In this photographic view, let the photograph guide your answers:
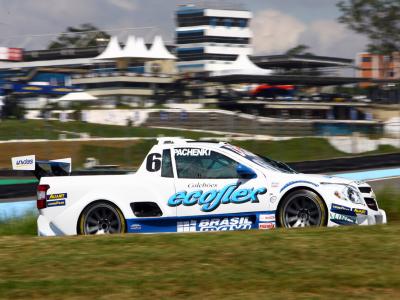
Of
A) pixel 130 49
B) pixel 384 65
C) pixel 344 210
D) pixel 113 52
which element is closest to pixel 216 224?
pixel 344 210

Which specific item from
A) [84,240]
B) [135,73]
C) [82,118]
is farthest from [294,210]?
[135,73]

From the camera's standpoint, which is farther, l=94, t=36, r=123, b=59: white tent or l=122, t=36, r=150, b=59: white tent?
l=94, t=36, r=123, b=59: white tent

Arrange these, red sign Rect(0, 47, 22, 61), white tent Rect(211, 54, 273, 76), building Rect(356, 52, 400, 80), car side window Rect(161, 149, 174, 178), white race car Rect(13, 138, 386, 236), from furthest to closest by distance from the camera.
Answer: red sign Rect(0, 47, 22, 61), building Rect(356, 52, 400, 80), white tent Rect(211, 54, 273, 76), car side window Rect(161, 149, 174, 178), white race car Rect(13, 138, 386, 236)

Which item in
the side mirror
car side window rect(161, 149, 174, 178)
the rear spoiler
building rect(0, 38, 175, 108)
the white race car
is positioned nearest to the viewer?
the white race car

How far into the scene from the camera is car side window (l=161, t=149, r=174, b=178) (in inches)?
386

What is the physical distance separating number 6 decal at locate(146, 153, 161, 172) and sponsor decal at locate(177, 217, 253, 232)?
0.83m

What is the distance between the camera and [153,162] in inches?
389

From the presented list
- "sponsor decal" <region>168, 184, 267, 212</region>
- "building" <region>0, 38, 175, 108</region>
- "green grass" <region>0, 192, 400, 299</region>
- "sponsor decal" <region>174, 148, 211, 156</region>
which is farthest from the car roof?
"building" <region>0, 38, 175, 108</region>

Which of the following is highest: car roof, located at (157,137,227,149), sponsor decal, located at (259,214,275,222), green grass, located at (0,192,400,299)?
car roof, located at (157,137,227,149)

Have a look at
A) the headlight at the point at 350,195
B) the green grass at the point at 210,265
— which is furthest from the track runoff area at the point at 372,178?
the green grass at the point at 210,265

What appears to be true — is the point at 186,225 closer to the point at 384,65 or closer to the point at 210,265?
the point at 210,265

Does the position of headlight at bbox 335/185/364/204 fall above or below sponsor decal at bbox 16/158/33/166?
below

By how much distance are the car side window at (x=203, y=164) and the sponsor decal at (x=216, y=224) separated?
60cm

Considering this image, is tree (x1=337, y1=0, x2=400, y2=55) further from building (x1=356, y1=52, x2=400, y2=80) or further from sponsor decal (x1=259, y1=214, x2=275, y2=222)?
sponsor decal (x1=259, y1=214, x2=275, y2=222)
